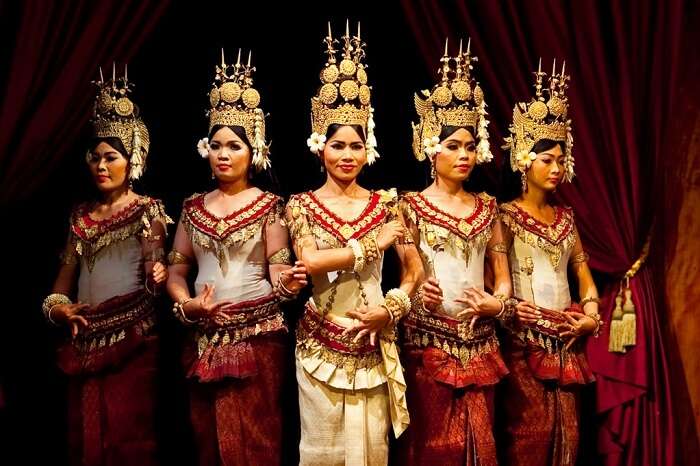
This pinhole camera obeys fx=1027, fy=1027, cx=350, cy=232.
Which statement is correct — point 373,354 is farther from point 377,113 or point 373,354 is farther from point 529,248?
point 377,113

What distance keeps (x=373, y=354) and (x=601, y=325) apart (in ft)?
3.43

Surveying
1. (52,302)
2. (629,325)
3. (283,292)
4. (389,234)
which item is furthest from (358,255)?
(629,325)

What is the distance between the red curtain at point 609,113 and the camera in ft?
14.3

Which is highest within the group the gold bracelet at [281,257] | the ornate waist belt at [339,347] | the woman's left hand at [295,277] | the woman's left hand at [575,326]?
the gold bracelet at [281,257]

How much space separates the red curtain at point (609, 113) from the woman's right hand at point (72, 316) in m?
1.76

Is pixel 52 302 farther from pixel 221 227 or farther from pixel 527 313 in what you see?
pixel 527 313

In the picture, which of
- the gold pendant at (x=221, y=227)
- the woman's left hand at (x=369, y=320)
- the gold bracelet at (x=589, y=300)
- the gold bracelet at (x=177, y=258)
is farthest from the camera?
the gold bracelet at (x=589, y=300)

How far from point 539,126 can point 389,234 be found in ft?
2.81

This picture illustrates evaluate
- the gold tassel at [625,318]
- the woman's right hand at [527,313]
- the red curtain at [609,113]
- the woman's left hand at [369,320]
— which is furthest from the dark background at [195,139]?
the woman's left hand at [369,320]

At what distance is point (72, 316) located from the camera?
395 centimetres

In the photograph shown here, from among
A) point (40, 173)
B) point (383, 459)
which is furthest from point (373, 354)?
point (40, 173)

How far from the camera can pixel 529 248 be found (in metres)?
4.22

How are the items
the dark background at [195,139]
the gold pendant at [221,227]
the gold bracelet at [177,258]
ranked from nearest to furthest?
1. the gold pendant at [221,227]
2. the gold bracelet at [177,258]
3. the dark background at [195,139]

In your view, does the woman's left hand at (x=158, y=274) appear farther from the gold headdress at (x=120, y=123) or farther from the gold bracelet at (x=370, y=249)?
the gold bracelet at (x=370, y=249)
